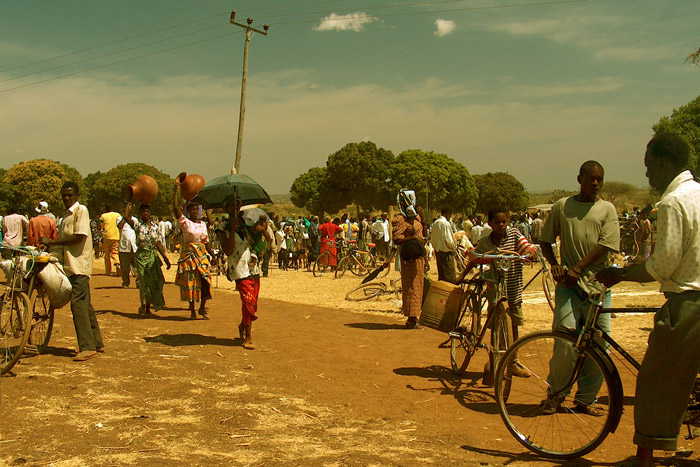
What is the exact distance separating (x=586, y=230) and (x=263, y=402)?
326 centimetres

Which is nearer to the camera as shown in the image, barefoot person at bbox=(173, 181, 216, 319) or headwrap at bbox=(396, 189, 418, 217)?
headwrap at bbox=(396, 189, 418, 217)

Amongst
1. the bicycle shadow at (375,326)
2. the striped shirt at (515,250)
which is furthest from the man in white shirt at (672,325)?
the bicycle shadow at (375,326)

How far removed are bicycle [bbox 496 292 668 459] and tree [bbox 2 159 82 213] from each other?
211 ft

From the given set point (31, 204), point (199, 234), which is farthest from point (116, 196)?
point (199, 234)

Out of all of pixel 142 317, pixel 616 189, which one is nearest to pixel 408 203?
pixel 142 317

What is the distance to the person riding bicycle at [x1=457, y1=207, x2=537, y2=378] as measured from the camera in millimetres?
6309

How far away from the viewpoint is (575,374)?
4.33 metres

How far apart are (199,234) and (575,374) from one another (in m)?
7.80

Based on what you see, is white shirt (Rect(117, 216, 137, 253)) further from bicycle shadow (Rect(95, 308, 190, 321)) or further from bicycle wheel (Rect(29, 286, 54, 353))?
bicycle wheel (Rect(29, 286, 54, 353))

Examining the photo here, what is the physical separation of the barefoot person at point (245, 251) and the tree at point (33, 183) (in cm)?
5971

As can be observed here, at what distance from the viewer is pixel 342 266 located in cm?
2003

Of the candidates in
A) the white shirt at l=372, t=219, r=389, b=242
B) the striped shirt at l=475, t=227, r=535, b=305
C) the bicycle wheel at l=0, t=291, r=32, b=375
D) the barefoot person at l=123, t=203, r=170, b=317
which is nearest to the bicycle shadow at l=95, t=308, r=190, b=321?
the barefoot person at l=123, t=203, r=170, b=317

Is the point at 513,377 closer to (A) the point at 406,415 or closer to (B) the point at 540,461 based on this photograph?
(B) the point at 540,461

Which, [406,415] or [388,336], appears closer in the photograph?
[406,415]
